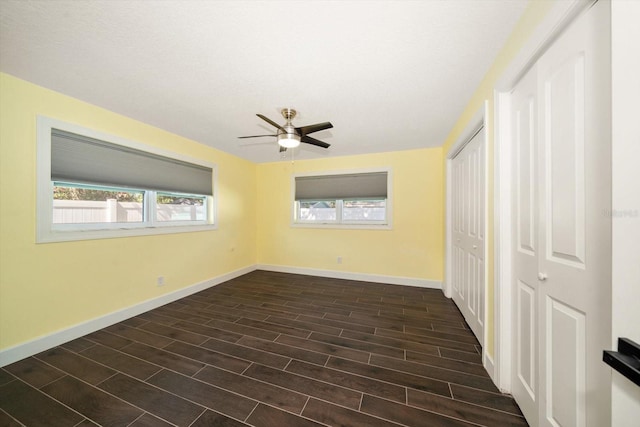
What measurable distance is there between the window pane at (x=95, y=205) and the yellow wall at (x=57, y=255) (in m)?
0.27

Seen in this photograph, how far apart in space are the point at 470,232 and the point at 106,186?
13.9 feet

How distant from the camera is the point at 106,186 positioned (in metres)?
2.52

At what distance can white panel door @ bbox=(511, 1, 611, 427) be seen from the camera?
2.76 feet

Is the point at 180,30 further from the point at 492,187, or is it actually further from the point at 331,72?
the point at 492,187

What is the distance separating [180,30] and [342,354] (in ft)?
9.15

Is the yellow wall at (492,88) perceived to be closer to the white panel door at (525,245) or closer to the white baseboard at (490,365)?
the white baseboard at (490,365)

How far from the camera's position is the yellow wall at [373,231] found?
12.4 feet

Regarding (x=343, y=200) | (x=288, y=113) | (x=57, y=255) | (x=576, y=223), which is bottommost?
(x=57, y=255)

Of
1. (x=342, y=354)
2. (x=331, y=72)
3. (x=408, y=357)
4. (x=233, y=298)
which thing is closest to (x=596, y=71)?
(x=331, y=72)

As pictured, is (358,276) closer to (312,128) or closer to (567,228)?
(312,128)

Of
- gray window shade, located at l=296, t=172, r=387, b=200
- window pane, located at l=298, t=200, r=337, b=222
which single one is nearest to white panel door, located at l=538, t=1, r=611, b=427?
gray window shade, located at l=296, t=172, r=387, b=200

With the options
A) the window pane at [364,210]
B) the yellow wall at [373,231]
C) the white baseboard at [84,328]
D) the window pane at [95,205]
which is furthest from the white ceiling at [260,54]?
the white baseboard at [84,328]

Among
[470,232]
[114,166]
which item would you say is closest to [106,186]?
[114,166]

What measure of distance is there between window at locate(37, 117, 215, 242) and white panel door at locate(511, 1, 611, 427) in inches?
153
